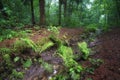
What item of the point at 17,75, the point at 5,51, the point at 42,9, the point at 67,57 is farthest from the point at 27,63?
the point at 42,9

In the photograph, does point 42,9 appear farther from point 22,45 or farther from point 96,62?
point 96,62

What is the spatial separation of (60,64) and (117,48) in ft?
10.6

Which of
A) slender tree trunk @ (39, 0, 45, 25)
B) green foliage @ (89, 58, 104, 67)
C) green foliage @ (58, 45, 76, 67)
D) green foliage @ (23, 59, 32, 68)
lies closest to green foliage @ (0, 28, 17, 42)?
green foliage @ (23, 59, 32, 68)

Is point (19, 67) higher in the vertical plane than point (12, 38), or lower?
lower

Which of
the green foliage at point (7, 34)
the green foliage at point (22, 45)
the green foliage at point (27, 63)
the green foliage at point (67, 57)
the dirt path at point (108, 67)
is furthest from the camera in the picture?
the green foliage at point (7, 34)

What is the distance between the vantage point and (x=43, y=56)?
31.4 feet

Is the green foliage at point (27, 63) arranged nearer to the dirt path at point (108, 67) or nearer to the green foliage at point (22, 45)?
the green foliage at point (22, 45)

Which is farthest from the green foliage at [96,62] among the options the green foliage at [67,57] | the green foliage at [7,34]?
the green foliage at [7,34]

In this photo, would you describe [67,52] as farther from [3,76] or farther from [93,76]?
[3,76]

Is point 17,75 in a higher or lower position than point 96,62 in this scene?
lower

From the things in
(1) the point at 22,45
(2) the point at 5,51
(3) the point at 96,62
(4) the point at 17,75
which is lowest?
(4) the point at 17,75

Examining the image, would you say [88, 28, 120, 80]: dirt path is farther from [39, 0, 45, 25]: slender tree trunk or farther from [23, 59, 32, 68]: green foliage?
[39, 0, 45, 25]: slender tree trunk

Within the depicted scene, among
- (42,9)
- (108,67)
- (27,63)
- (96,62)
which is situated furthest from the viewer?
(42,9)

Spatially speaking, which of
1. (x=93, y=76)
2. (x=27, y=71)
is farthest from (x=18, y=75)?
(x=93, y=76)
